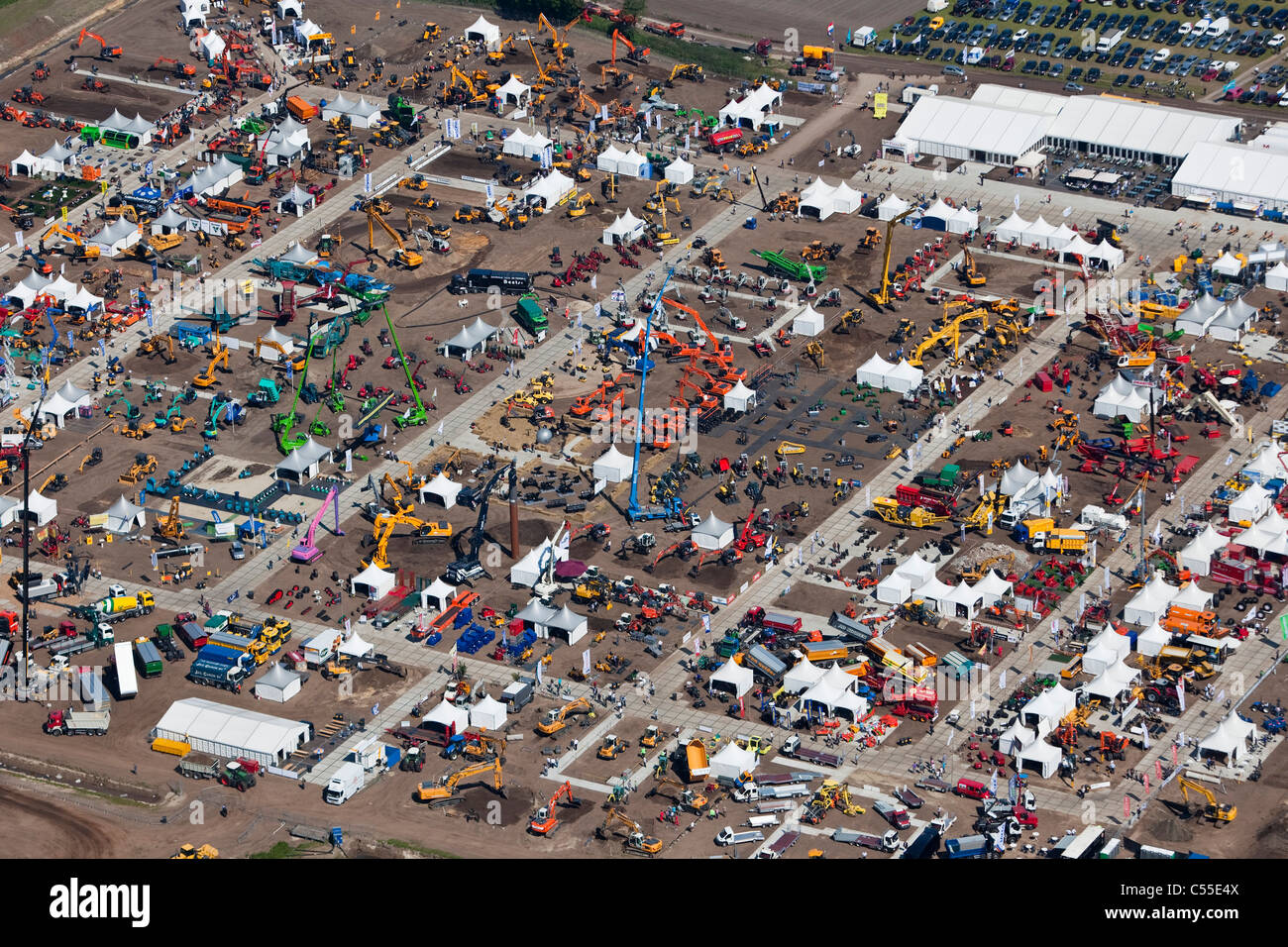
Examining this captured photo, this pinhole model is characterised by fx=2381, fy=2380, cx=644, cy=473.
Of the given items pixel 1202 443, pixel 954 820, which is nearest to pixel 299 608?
pixel 954 820

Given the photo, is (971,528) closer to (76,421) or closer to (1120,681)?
(1120,681)

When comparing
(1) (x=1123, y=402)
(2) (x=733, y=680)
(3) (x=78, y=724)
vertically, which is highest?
(1) (x=1123, y=402)

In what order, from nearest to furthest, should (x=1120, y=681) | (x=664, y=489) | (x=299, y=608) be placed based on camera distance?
(x=1120, y=681)
(x=299, y=608)
(x=664, y=489)

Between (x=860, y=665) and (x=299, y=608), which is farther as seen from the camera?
(x=299, y=608)

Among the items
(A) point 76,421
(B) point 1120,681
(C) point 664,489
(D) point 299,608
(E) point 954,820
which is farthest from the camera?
(A) point 76,421

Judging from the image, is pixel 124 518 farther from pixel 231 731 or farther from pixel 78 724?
pixel 231 731

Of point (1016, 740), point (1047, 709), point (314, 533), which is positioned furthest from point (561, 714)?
point (314, 533)

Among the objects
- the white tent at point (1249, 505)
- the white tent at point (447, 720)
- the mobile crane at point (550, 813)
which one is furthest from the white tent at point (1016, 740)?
the white tent at point (1249, 505)
